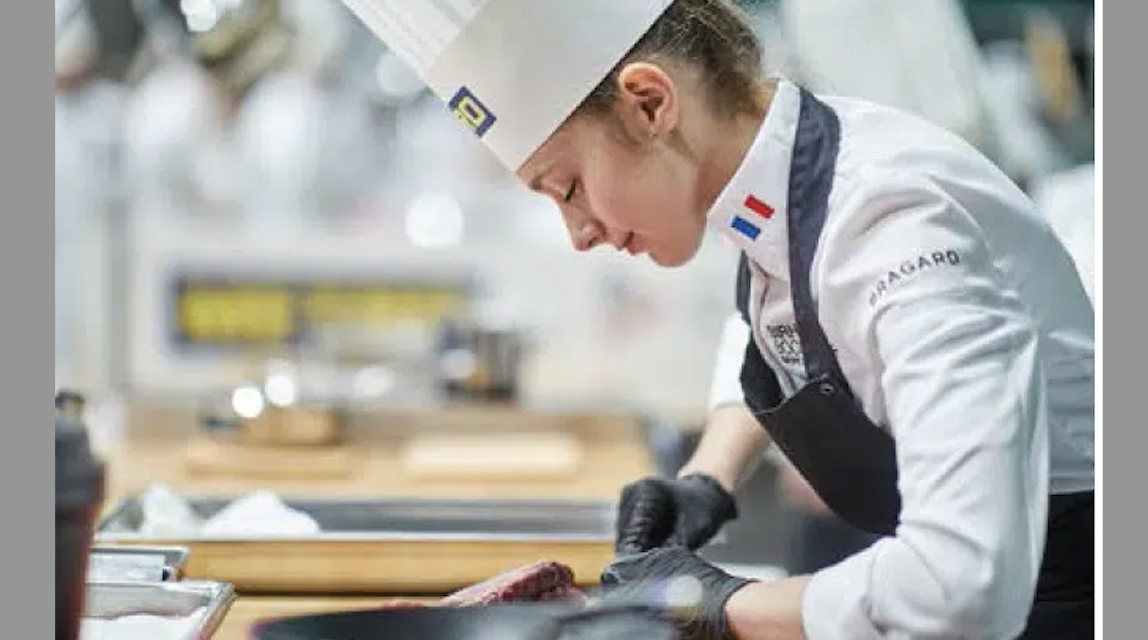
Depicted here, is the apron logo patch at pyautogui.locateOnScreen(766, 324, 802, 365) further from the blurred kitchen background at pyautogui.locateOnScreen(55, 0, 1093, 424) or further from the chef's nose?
the blurred kitchen background at pyautogui.locateOnScreen(55, 0, 1093, 424)

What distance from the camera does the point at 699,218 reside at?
4.13ft

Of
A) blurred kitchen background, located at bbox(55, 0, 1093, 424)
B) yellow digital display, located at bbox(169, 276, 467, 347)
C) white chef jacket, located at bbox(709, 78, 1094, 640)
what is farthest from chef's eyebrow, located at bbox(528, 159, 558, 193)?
yellow digital display, located at bbox(169, 276, 467, 347)

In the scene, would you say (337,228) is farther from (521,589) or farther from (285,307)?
(521,589)

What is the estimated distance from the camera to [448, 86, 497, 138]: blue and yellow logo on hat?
124 cm

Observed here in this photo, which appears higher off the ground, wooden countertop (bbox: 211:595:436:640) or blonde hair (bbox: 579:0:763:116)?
blonde hair (bbox: 579:0:763:116)

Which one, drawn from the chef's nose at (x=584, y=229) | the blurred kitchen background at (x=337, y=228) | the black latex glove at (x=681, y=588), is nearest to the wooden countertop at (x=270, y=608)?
the black latex glove at (x=681, y=588)

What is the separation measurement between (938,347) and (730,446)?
393 mm

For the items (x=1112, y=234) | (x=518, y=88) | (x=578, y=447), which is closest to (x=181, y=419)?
(x=578, y=447)

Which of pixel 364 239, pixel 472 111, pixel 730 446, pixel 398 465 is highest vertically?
pixel 472 111

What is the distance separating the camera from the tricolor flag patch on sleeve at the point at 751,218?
1.21 metres

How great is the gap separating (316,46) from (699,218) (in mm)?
827

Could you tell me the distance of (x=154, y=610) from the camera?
1.27 meters

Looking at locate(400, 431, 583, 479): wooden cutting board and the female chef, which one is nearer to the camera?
the female chef

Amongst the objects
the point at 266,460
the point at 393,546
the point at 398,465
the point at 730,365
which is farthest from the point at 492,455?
the point at 730,365
